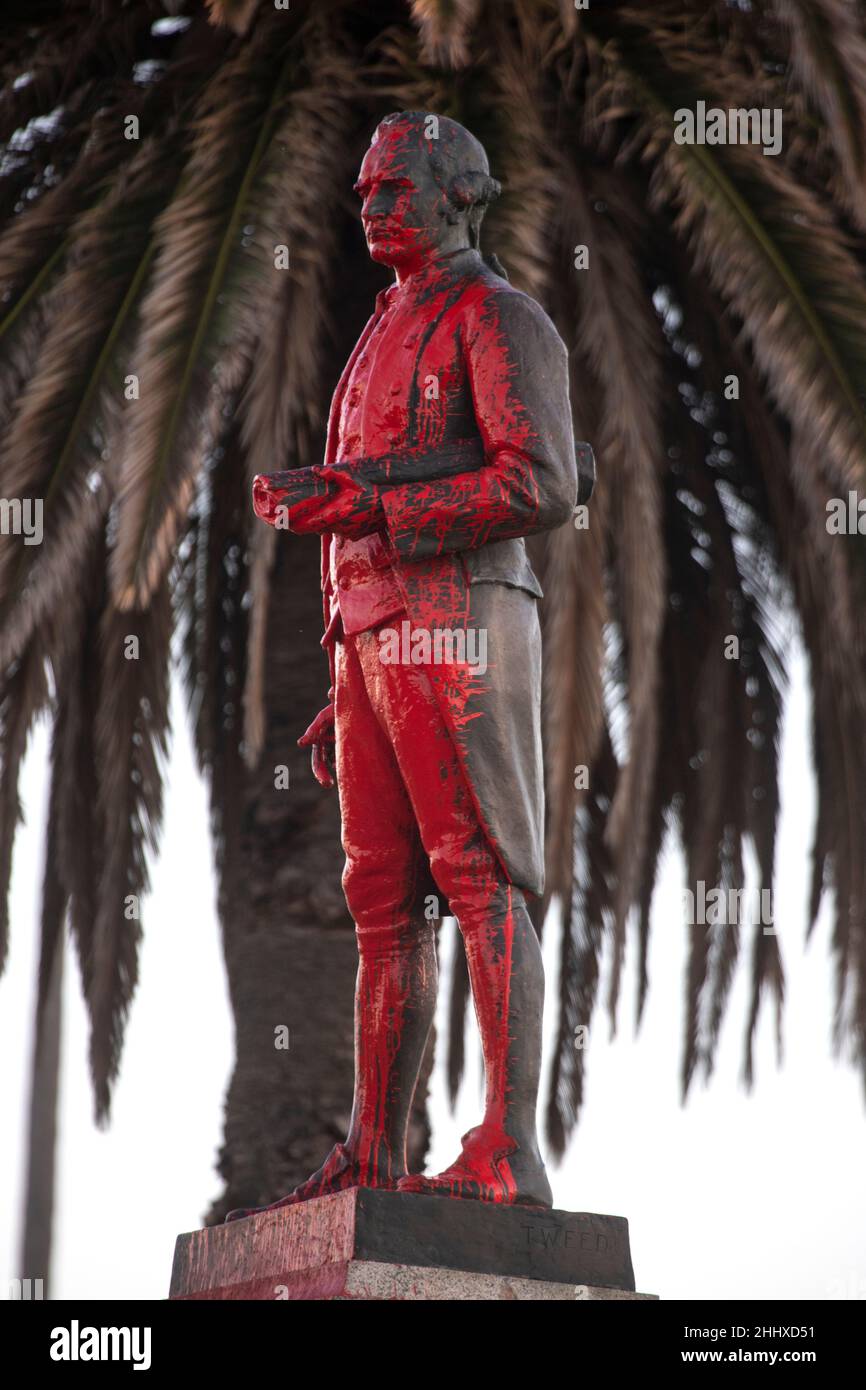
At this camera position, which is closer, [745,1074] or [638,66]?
[638,66]

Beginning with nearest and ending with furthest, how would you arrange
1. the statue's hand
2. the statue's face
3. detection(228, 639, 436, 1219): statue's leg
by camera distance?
detection(228, 639, 436, 1219): statue's leg
the statue's face
the statue's hand

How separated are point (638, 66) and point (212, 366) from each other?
8.12 ft

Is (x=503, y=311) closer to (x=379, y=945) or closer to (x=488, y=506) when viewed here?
(x=488, y=506)

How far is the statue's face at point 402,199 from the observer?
5.49 m

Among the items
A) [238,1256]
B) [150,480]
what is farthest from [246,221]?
[238,1256]

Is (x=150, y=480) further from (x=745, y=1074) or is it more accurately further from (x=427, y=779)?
(x=745, y=1074)

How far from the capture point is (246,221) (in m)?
8.96

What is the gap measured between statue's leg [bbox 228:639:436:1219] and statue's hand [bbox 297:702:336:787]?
9.5 inches

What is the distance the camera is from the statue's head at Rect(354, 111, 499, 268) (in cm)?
549

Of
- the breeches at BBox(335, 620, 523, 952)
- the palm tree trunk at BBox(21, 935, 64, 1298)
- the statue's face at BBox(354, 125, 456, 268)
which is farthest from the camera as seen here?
the palm tree trunk at BBox(21, 935, 64, 1298)
